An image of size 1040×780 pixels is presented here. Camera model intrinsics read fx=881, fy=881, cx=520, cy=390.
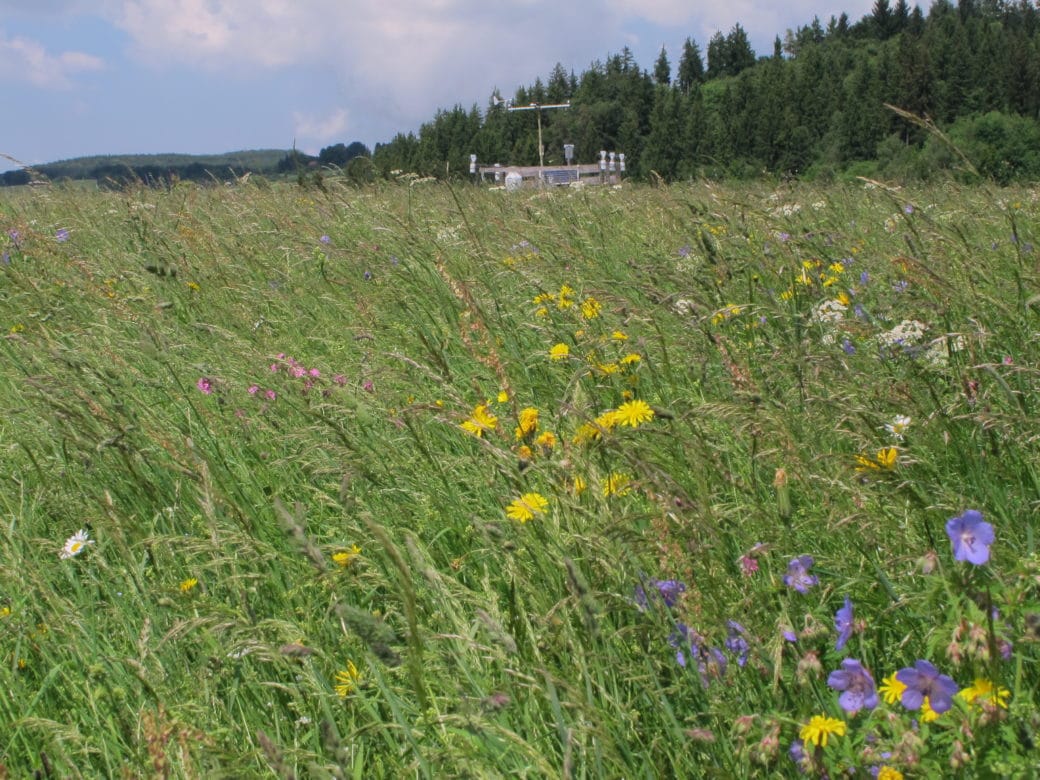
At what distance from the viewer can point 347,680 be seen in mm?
1381

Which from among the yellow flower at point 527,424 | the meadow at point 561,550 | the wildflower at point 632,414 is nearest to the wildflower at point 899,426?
the meadow at point 561,550

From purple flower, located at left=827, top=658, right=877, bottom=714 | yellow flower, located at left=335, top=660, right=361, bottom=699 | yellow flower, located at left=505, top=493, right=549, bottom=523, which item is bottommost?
yellow flower, located at left=335, top=660, right=361, bottom=699

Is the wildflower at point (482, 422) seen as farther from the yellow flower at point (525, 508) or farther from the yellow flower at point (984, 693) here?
the yellow flower at point (984, 693)

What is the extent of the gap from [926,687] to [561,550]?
1.59ft

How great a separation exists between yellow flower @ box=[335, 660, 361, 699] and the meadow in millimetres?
17

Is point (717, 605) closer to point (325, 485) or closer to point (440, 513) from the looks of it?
point (440, 513)

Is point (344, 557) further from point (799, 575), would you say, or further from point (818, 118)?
point (818, 118)

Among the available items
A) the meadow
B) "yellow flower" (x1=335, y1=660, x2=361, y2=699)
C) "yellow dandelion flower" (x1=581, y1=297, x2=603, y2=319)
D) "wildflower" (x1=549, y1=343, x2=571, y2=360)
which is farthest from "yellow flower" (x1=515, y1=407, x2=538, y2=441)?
"yellow dandelion flower" (x1=581, y1=297, x2=603, y2=319)

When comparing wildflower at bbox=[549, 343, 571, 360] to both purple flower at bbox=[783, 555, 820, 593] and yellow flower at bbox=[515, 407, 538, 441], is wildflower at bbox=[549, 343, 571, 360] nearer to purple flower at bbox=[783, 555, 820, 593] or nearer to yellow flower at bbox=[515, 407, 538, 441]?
yellow flower at bbox=[515, 407, 538, 441]

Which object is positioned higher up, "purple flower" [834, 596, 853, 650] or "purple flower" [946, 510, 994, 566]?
"purple flower" [946, 510, 994, 566]

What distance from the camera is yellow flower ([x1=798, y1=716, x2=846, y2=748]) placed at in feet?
3.41

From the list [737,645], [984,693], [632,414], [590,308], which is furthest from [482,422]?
[590,308]

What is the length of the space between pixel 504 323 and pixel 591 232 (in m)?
2.08

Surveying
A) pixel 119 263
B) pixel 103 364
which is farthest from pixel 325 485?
pixel 119 263
